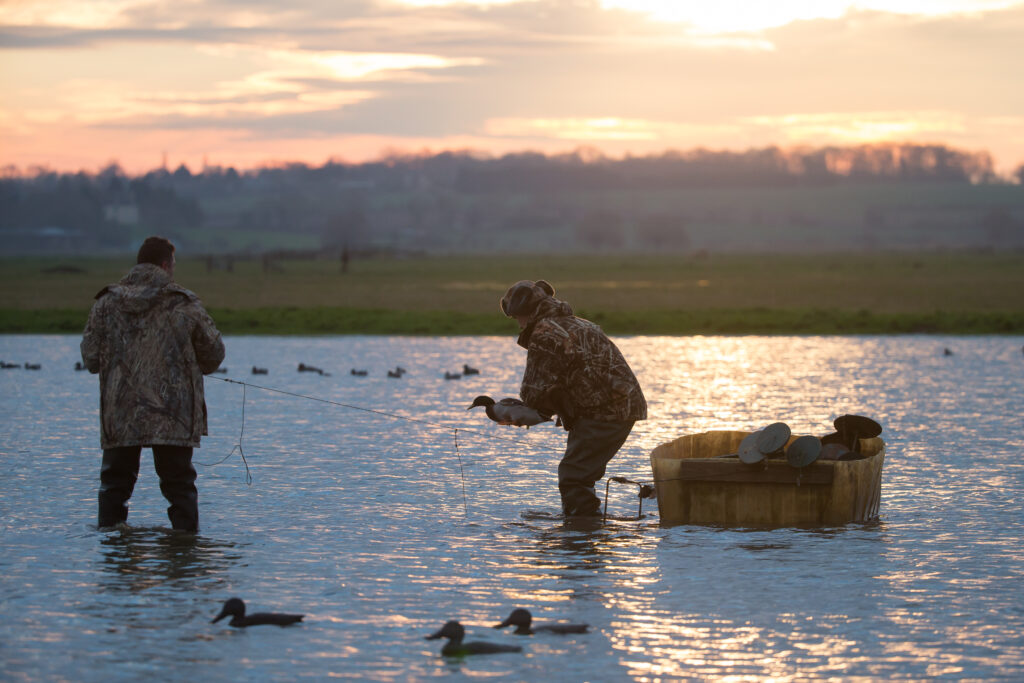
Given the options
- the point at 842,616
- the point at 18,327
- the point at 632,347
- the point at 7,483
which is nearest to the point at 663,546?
the point at 842,616

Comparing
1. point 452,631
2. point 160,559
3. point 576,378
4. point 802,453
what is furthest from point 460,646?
point 802,453

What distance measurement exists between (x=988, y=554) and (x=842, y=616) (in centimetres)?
206

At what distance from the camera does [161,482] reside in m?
8.77

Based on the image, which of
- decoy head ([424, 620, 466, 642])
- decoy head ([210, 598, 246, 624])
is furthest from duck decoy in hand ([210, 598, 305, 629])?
decoy head ([424, 620, 466, 642])

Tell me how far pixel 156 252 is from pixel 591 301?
136 ft

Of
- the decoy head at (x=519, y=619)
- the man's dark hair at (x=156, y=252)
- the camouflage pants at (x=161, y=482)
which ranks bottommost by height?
the decoy head at (x=519, y=619)

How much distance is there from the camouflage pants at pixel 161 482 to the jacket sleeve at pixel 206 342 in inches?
22.1

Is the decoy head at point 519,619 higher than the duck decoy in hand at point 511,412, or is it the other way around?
the duck decoy in hand at point 511,412

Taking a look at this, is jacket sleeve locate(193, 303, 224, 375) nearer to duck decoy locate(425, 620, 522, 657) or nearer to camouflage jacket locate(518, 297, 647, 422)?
camouflage jacket locate(518, 297, 647, 422)

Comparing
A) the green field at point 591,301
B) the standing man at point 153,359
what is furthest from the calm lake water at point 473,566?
the green field at point 591,301

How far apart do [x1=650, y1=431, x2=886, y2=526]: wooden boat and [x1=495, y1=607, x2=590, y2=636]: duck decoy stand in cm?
293

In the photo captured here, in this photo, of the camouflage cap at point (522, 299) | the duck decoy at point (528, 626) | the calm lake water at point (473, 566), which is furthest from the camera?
the camouflage cap at point (522, 299)

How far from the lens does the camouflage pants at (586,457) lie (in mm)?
9258

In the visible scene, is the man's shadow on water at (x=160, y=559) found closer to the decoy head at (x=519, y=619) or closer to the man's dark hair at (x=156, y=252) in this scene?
the man's dark hair at (x=156, y=252)
